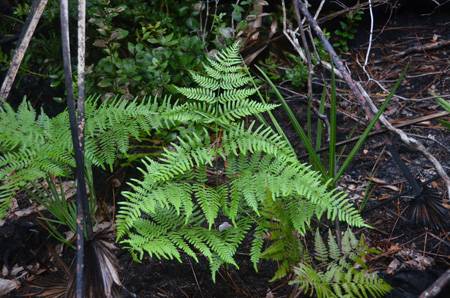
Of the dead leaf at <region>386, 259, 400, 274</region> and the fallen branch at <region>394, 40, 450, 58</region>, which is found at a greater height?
the fallen branch at <region>394, 40, 450, 58</region>

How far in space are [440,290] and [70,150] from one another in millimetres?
1746

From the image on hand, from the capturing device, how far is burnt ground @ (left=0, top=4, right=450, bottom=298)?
200 centimetres

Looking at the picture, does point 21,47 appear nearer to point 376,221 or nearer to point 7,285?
point 7,285

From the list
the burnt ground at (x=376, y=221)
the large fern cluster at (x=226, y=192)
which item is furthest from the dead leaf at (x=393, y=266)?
the large fern cluster at (x=226, y=192)

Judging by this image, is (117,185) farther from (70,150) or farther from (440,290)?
(440,290)

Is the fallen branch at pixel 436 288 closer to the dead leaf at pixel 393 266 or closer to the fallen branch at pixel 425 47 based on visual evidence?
the dead leaf at pixel 393 266

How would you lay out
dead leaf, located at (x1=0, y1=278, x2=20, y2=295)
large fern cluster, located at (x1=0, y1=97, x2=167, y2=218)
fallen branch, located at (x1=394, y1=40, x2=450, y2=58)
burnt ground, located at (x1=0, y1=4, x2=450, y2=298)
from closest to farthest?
1. large fern cluster, located at (x1=0, y1=97, x2=167, y2=218)
2. burnt ground, located at (x1=0, y1=4, x2=450, y2=298)
3. dead leaf, located at (x1=0, y1=278, x2=20, y2=295)
4. fallen branch, located at (x1=394, y1=40, x2=450, y2=58)

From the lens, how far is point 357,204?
235 centimetres

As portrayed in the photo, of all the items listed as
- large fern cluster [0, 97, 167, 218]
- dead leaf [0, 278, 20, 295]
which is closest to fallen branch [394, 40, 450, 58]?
large fern cluster [0, 97, 167, 218]

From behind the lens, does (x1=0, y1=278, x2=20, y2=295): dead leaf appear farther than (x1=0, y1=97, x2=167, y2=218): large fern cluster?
Yes

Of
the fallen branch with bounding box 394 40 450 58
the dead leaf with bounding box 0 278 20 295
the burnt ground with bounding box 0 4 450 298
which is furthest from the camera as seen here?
the fallen branch with bounding box 394 40 450 58

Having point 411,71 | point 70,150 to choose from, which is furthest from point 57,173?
point 411,71

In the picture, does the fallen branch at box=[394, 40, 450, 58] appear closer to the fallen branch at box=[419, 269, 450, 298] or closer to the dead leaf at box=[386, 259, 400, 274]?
the dead leaf at box=[386, 259, 400, 274]

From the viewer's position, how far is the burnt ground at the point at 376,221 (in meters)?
2.00
